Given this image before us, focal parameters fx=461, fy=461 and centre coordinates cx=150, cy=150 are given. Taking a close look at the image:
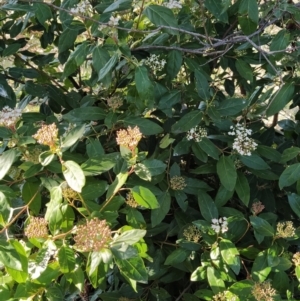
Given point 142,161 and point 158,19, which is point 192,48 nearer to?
point 158,19

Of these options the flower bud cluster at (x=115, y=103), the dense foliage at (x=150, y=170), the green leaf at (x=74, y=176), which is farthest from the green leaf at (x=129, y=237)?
the flower bud cluster at (x=115, y=103)

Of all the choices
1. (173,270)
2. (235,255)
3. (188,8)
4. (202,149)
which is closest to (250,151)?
(202,149)

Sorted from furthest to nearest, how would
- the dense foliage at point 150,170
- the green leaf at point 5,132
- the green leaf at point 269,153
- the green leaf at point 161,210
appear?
the green leaf at point 269,153 < the green leaf at point 161,210 < the green leaf at point 5,132 < the dense foliage at point 150,170

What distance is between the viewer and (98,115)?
3.70ft

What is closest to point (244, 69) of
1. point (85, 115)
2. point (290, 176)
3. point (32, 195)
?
point (290, 176)

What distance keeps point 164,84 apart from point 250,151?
12.6 inches

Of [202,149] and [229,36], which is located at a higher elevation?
[229,36]

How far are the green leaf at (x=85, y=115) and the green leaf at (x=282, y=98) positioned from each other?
17.1 inches

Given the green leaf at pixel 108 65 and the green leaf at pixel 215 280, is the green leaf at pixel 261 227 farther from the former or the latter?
the green leaf at pixel 108 65

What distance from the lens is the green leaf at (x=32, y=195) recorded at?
964 millimetres

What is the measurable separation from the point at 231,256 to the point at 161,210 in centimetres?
19

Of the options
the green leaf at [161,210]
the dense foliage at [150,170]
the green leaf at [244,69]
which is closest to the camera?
the dense foliage at [150,170]

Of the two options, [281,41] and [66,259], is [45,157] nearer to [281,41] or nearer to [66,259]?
[66,259]

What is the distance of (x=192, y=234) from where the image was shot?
106cm
